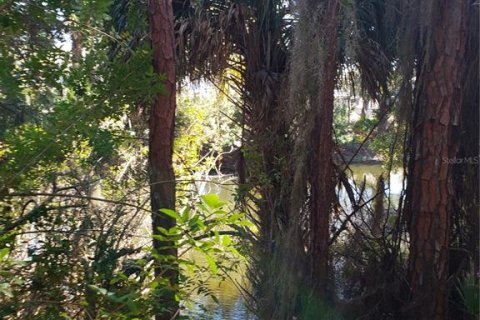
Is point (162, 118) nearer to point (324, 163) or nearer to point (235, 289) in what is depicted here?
point (324, 163)

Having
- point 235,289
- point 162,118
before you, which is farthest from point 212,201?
point 235,289

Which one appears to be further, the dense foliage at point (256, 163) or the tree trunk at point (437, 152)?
the tree trunk at point (437, 152)

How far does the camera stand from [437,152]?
4.80 m

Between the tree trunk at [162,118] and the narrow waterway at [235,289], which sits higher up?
the tree trunk at [162,118]

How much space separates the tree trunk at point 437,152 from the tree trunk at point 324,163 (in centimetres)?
87

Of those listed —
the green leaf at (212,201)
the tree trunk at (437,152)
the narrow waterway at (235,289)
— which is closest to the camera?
the green leaf at (212,201)

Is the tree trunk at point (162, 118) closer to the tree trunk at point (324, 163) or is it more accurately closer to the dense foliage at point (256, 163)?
the dense foliage at point (256, 163)

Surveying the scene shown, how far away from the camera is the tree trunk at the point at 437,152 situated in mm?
4746

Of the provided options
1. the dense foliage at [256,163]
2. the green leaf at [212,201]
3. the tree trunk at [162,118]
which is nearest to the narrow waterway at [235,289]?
the dense foliage at [256,163]

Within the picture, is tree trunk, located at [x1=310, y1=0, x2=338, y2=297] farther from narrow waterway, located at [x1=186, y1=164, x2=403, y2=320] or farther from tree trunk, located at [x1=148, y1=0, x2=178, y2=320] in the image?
tree trunk, located at [x1=148, y1=0, x2=178, y2=320]

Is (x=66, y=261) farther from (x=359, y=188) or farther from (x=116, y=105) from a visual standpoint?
(x=359, y=188)

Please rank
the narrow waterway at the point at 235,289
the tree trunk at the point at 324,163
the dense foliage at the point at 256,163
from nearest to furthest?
1. the dense foliage at the point at 256,163
2. the tree trunk at the point at 324,163
3. the narrow waterway at the point at 235,289

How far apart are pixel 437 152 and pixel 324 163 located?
1.11 metres

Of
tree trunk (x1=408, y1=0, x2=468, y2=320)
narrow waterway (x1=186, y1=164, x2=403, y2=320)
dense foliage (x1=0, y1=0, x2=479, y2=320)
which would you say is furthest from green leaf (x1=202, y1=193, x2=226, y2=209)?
narrow waterway (x1=186, y1=164, x2=403, y2=320)
